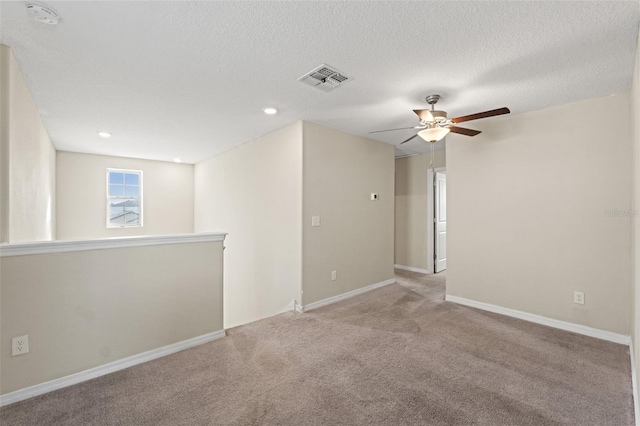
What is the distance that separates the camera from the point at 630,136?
106 inches

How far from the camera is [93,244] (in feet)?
7.41

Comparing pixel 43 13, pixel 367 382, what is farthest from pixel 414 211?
pixel 43 13

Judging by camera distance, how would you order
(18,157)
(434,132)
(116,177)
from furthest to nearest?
(116,177) → (434,132) → (18,157)

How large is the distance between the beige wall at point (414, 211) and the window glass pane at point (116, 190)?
5907 millimetres

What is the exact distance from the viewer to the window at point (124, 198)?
6059 mm

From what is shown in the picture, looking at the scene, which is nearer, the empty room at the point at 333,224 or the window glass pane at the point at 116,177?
the empty room at the point at 333,224

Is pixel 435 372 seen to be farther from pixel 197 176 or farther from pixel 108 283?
pixel 197 176

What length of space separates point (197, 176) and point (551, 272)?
6.70 m

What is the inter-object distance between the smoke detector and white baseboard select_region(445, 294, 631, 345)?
4.64 metres

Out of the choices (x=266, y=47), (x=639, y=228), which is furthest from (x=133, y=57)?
(x=639, y=228)

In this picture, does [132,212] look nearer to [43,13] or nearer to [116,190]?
[116,190]

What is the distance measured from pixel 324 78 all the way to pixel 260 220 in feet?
8.34

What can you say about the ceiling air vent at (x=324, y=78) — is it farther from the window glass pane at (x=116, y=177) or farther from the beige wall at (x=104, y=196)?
the window glass pane at (x=116, y=177)

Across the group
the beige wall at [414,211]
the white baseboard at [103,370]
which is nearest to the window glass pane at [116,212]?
the white baseboard at [103,370]
